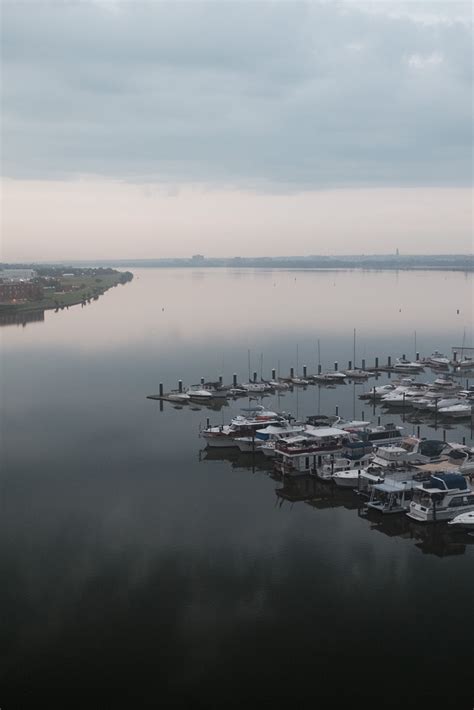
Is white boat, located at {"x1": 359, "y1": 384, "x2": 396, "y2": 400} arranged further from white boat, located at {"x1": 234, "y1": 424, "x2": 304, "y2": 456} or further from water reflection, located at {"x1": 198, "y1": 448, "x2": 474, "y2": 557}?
water reflection, located at {"x1": 198, "y1": 448, "x2": 474, "y2": 557}

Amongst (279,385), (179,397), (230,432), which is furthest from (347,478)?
(279,385)

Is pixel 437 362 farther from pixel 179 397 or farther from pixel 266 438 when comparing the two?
pixel 266 438

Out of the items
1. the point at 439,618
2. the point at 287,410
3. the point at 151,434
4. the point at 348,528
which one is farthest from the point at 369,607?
the point at 287,410

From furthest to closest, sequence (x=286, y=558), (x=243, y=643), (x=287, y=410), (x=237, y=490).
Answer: (x=287, y=410), (x=237, y=490), (x=286, y=558), (x=243, y=643)

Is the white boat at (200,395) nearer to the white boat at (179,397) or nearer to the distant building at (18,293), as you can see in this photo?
the white boat at (179,397)

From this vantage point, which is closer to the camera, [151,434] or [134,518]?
[134,518]

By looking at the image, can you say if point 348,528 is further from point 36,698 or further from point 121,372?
point 121,372
